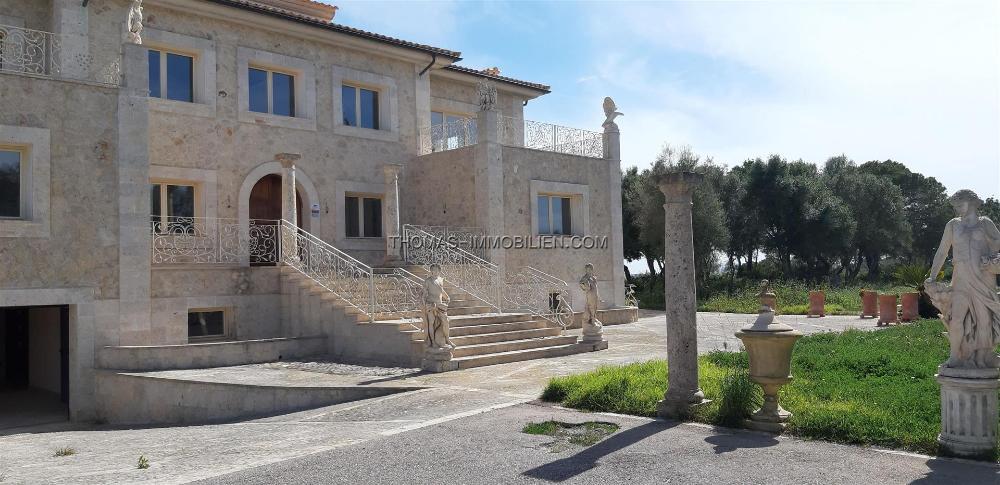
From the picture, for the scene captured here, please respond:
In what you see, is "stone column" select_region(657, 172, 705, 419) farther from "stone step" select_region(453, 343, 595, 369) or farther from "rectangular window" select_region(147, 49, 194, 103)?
"rectangular window" select_region(147, 49, 194, 103)

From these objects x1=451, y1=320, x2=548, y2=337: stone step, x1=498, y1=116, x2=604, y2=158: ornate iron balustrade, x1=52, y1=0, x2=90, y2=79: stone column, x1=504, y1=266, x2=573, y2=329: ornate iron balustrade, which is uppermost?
x1=52, y1=0, x2=90, y2=79: stone column

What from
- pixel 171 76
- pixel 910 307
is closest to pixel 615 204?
pixel 910 307

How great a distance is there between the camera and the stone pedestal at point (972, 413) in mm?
6414

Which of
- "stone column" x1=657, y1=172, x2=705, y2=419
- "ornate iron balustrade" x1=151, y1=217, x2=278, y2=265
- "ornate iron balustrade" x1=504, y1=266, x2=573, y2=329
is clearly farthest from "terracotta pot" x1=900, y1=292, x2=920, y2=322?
"ornate iron balustrade" x1=151, y1=217, x2=278, y2=265

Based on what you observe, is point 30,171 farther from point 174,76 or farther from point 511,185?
point 511,185

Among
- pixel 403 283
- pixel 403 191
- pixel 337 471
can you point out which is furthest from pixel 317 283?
pixel 337 471

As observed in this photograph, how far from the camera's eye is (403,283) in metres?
16.0

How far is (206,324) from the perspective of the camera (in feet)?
52.4

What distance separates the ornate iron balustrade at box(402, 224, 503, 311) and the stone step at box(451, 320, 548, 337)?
5.95ft

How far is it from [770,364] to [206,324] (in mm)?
12315

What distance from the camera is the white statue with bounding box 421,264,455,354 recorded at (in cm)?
1259

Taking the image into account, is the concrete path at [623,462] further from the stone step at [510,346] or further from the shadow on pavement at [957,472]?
the stone step at [510,346]

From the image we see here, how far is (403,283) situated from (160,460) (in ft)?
27.6

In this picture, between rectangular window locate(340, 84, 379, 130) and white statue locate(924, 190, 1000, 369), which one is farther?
rectangular window locate(340, 84, 379, 130)
